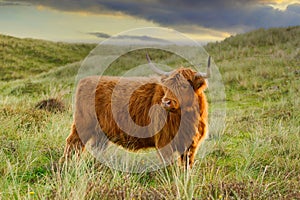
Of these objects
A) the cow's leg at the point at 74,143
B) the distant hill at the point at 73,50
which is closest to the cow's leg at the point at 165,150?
the cow's leg at the point at 74,143

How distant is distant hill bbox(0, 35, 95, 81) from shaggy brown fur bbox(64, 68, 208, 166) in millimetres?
23423

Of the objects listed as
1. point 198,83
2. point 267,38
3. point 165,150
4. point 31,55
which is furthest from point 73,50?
point 198,83

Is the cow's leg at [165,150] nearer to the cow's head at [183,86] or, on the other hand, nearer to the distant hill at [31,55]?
the cow's head at [183,86]

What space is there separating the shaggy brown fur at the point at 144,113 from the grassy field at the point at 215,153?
0.28m

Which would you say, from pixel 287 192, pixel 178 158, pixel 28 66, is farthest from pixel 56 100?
pixel 28 66

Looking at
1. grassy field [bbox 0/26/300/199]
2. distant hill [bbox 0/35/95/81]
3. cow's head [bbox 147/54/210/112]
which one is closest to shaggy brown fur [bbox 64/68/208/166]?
cow's head [bbox 147/54/210/112]

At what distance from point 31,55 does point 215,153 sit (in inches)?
1188

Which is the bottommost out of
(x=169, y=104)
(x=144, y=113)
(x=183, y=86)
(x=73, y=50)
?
(x=73, y=50)

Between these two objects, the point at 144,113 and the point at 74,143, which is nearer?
the point at 144,113

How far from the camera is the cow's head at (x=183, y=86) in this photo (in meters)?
4.01

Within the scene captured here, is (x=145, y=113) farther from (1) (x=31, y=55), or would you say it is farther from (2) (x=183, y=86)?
(1) (x=31, y=55)

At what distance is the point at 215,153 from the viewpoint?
535cm

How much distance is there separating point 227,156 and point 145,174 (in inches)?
62.4

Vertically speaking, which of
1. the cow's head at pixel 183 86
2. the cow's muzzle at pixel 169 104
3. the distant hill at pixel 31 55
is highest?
the cow's head at pixel 183 86
